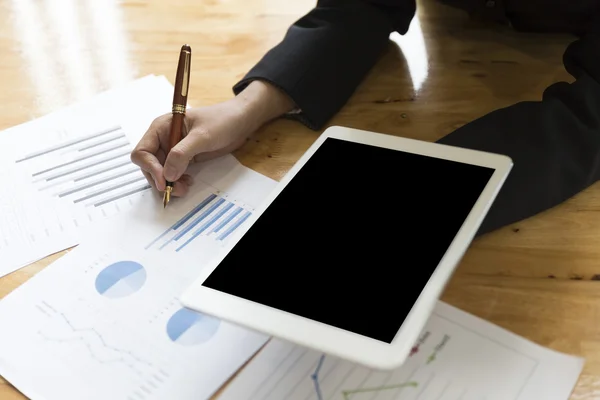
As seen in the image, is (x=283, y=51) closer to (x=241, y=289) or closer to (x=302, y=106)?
(x=302, y=106)

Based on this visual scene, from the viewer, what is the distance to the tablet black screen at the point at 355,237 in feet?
1.48

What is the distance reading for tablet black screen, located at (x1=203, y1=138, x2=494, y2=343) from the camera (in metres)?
0.45

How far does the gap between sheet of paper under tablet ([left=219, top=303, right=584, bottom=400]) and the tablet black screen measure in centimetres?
6

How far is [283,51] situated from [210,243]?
289mm

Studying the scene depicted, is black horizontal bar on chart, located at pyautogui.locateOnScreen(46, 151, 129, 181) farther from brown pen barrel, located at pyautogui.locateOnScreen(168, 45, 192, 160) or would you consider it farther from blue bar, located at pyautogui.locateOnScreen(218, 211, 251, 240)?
blue bar, located at pyautogui.locateOnScreen(218, 211, 251, 240)

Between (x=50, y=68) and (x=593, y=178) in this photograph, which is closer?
(x=593, y=178)

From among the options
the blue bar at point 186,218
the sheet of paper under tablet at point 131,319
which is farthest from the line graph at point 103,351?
the blue bar at point 186,218

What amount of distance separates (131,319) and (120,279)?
5 centimetres

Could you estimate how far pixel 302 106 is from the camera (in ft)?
2.49

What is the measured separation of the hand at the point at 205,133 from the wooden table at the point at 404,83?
0.02 meters

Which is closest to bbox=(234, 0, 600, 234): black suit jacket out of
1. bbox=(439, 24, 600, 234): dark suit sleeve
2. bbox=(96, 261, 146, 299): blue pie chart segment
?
bbox=(439, 24, 600, 234): dark suit sleeve

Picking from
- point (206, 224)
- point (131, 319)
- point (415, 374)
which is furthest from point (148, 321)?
point (415, 374)

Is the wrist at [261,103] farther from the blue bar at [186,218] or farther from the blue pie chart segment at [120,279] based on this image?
the blue pie chart segment at [120,279]

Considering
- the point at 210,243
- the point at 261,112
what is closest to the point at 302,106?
the point at 261,112
